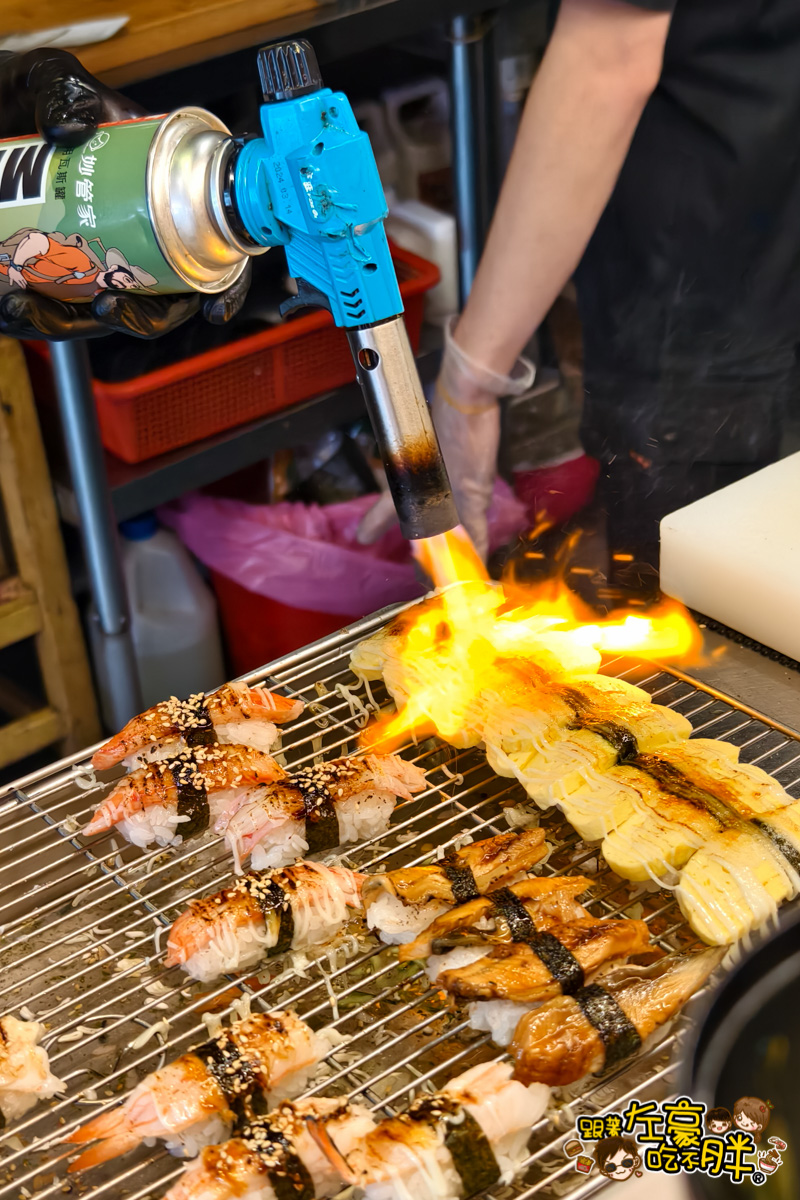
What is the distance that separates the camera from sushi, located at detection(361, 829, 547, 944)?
1.57 meters

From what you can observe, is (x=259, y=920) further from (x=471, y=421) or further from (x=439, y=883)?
(x=471, y=421)

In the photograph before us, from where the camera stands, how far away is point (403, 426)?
4.84ft

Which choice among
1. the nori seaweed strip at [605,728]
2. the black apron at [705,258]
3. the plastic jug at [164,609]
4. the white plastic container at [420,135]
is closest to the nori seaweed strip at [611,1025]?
the nori seaweed strip at [605,728]

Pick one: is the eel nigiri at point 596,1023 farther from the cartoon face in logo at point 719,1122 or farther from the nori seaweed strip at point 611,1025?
the cartoon face in logo at point 719,1122

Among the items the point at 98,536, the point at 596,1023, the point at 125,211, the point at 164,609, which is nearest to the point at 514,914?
the point at 596,1023

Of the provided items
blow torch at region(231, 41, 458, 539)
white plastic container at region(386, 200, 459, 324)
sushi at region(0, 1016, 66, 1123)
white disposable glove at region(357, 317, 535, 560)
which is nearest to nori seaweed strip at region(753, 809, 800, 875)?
blow torch at region(231, 41, 458, 539)

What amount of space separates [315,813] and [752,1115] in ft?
3.00

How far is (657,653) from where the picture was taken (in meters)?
2.01

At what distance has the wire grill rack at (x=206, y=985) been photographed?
1355 mm

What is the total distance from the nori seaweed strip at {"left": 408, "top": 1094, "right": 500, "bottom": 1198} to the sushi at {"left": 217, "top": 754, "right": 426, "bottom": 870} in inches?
19.7

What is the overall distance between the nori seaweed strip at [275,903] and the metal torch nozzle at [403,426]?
51cm

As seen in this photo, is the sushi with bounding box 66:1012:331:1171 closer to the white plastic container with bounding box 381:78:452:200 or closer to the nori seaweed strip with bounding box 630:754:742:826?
the nori seaweed strip with bounding box 630:754:742:826

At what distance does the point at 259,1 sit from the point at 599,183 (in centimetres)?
94

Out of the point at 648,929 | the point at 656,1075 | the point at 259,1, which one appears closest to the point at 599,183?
the point at 259,1
